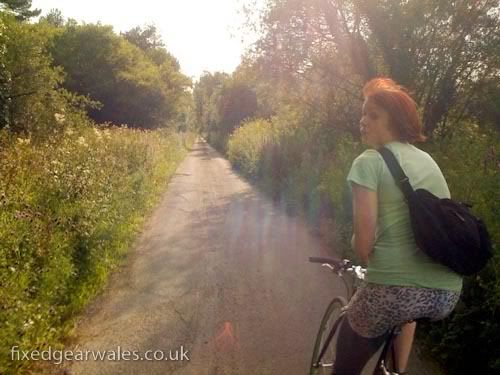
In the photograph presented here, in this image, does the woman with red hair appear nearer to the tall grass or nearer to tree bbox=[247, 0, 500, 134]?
the tall grass

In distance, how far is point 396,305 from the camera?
184cm

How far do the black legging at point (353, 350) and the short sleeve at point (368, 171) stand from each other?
2.83ft

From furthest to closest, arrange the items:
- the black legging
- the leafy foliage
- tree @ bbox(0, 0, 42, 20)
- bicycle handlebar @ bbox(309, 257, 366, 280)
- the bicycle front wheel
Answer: tree @ bbox(0, 0, 42, 20)
the leafy foliage
the bicycle front wheel
bicycle handlebar @ bbox(309, 257, 366, 280)
the black legging

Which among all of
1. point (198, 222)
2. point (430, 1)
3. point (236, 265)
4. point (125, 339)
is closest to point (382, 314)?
point (125, 339)

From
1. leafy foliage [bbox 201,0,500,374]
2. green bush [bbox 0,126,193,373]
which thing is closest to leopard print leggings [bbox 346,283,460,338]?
leafy foliage [bbox 201,0,500,374]

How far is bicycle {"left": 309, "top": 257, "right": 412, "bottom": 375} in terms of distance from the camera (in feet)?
7.13

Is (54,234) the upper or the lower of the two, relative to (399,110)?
lower

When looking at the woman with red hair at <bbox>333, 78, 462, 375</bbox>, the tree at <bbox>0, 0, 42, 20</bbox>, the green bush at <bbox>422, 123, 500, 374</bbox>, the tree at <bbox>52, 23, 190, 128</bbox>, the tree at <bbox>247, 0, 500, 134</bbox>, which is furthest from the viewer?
the tree at <bbox>0, 0, 42, 20</bbox>

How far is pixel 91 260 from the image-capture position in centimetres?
506

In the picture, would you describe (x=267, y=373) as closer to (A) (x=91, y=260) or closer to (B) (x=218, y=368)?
(B) (x=218, y=368)

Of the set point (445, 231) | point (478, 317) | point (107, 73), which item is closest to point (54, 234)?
point (445, 231)

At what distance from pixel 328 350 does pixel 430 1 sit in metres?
8.72

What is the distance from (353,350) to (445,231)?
87cm

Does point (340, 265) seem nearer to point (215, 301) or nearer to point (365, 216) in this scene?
point (365, 216)
